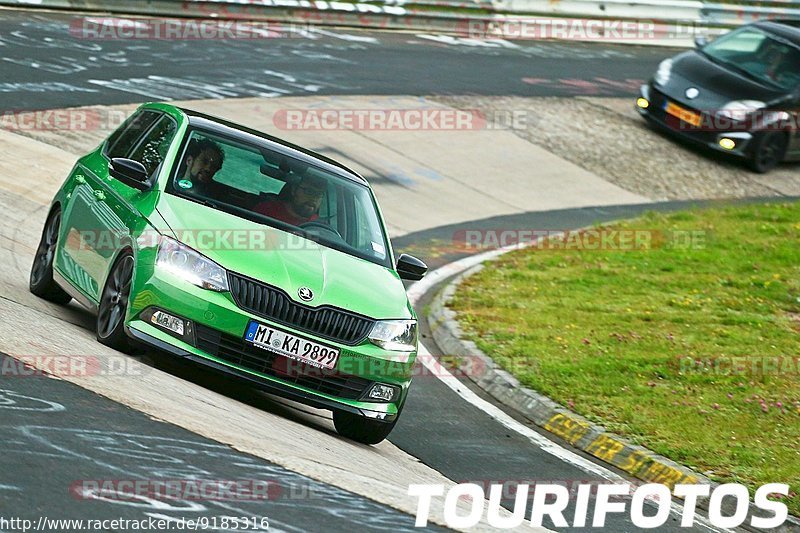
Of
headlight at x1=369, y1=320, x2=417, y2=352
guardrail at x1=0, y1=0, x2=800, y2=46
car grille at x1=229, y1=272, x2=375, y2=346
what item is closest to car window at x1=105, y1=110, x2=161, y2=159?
car grille at x1=229, y1=272, x2=375, y2=346

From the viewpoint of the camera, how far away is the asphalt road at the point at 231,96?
238 inches

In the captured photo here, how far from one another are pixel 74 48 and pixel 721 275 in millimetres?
10667

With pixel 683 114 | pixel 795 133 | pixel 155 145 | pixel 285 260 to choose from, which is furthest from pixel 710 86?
pixel 285 260

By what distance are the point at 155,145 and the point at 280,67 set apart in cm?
1312

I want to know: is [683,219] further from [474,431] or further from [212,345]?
[212,345]

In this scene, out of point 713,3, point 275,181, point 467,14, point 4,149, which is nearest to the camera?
point 275,181

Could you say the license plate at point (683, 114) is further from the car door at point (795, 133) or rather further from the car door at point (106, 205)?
the car door at point (106, 205)

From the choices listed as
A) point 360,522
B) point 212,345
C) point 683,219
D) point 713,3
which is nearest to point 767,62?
point 683,219

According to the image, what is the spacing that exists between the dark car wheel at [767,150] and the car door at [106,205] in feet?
45.0

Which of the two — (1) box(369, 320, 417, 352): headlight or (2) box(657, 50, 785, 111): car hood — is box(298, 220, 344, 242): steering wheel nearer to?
(1) box(369, 320, 417, 352): headlight

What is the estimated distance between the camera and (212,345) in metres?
7.90

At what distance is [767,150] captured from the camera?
21891 mm

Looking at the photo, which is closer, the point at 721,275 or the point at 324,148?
the point at 721,275

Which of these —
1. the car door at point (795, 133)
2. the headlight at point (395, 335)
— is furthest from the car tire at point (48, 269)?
the car door at point (795, 133)
